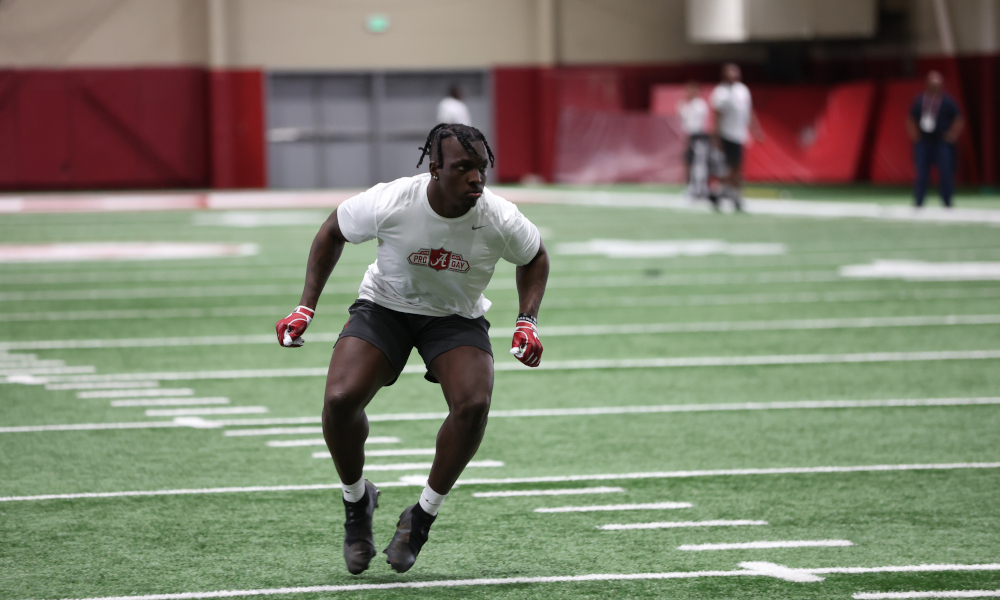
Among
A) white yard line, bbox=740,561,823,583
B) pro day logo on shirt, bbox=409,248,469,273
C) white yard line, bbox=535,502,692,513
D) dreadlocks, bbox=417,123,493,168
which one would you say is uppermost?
dreadlocks, bbox=417,123,493,168

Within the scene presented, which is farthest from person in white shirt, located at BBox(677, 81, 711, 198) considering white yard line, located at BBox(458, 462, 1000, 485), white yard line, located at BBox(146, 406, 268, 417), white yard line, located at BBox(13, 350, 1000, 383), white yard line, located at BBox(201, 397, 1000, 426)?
white yard line, located at BBox(458, 462, 1000, 485)

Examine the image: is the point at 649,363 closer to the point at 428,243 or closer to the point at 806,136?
the point at 428,243

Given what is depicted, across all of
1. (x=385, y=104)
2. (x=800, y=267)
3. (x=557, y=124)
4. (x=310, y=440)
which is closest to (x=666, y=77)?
(x=557, y=124)

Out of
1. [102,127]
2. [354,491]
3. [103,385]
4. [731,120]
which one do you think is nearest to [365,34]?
[102,127]

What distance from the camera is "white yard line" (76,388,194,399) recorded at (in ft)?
29.5

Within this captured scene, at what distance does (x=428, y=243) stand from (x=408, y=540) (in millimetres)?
1073

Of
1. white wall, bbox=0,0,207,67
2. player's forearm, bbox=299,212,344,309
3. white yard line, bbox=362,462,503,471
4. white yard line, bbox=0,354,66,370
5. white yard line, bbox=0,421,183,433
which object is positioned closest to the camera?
player's forearm, bbox=299,212,344,309

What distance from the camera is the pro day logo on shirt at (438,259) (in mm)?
5129

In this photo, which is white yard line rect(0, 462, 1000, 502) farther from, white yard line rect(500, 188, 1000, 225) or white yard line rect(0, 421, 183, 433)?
white yard line rect(500, 188, 1000, 225)

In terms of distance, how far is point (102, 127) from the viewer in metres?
35.2

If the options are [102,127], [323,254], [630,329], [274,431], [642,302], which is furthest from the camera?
[102,127]

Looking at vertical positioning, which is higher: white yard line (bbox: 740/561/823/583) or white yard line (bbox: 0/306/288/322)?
white yard line (bbox: 740/561/823/583)

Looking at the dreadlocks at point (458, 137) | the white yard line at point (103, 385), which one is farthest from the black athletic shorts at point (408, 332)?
the white yard line at point (103, 385)

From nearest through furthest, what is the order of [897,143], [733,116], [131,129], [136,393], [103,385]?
[136,393] < [103,385] < [733,116] < [897,143] < [131,129]
